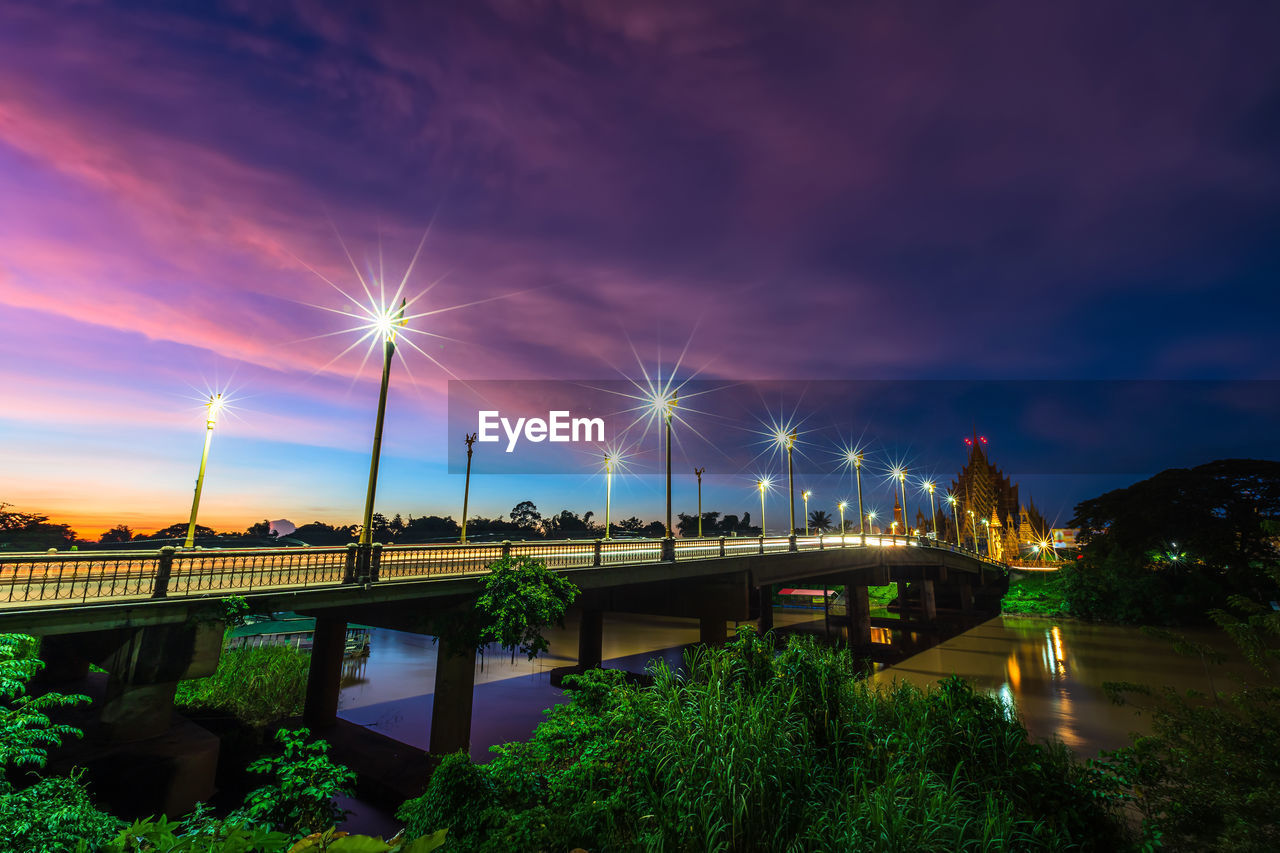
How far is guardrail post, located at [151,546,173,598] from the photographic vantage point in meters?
11.9

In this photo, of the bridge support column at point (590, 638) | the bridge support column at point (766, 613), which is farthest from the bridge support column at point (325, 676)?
the bridge support column at point (766, 613)

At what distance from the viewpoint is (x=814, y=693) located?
1244 centimetres

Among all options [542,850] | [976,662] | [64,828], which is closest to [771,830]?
[542,850]

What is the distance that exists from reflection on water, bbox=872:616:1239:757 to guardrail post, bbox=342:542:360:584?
27.2 metres

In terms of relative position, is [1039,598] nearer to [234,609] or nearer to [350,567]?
[350,567]

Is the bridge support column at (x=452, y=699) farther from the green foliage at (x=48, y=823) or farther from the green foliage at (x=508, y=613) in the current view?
the green foliage at (x=48, y=823)

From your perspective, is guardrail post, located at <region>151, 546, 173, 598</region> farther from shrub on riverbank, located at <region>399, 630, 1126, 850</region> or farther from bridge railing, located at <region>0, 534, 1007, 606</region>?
shrub on riverbank, located at <region>399, 630, 1126, 850</region>

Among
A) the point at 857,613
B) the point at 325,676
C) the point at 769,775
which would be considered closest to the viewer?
the point at 769,775

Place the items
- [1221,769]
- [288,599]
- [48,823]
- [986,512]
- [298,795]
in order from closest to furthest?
1. [48,823]
2. [298,795]
3. [1221,769]
4. [288,599]
5. [986,512]

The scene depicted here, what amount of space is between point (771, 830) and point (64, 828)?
9518mm

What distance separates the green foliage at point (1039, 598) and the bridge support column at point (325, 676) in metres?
74.9

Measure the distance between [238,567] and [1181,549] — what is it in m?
84.1

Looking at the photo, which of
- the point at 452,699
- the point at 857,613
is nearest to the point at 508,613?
the point at 452,699

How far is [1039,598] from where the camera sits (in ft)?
238
